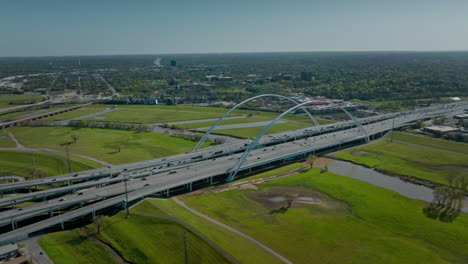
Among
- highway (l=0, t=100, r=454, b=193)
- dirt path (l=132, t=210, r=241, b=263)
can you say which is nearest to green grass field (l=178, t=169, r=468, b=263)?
dirt path (l=132, t=210, r=241, b=263)

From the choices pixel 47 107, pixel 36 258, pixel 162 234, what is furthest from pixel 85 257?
pixel 47 107

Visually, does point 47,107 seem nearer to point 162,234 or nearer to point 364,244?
point 162,234

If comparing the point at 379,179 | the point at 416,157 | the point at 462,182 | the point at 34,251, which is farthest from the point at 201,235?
the point at 416,157

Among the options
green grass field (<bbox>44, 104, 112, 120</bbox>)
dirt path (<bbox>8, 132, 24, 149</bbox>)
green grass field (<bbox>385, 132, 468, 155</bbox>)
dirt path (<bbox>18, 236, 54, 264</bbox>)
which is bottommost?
dirt path (<bbox>18, 236, 54, 264</bbox>)

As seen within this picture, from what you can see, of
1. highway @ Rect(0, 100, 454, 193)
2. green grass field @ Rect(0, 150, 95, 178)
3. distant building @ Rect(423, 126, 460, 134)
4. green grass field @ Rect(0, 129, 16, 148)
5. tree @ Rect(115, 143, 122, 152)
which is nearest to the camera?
highway @ Rect(0, 100, 454, 193)

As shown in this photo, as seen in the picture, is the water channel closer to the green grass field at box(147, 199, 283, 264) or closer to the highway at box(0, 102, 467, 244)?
the highway at box(0, 102, 467, 244)

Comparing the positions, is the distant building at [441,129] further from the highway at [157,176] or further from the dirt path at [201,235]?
the dirt path at [201,235]

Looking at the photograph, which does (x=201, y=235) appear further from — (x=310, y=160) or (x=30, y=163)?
(x=30, y=163)
